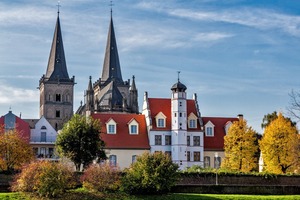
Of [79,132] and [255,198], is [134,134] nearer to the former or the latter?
[79,132]

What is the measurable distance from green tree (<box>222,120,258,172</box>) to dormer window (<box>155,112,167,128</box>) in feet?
26.6

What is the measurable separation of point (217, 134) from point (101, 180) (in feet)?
109

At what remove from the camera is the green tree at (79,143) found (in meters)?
65.9

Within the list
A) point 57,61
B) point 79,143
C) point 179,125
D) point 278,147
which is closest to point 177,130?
point 179,125

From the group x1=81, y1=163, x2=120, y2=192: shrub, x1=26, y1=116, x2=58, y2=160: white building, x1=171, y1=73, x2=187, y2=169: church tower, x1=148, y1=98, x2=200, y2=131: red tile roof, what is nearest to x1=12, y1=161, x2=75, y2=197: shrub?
x1=81, y1=163, x2=120, y2=192: shrub

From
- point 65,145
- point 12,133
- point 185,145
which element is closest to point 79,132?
point 65,145

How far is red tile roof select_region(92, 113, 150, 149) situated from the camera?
75.9 m

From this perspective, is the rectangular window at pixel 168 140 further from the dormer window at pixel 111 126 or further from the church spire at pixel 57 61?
the church spire at pixel 57 61

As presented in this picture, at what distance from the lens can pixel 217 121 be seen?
82.8 metres

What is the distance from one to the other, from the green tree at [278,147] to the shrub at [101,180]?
2597 centimetres

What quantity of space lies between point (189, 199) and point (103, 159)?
823 inches

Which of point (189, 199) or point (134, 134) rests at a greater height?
point (134, 134)

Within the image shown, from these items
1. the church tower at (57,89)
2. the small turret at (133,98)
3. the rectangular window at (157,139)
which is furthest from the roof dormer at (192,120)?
the church tower at (57,89)

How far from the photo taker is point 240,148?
73.7m
